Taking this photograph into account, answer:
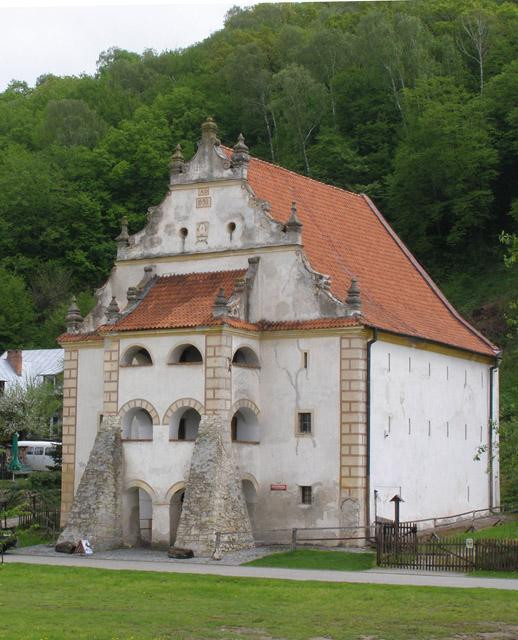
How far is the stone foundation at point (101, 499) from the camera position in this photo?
42.1 meters

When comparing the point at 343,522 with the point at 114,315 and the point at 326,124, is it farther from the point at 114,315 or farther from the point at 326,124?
the point at 326,124

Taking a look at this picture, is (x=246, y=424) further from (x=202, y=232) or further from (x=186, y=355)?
(x=202, y=232)

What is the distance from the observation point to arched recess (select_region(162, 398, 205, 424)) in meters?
42.0

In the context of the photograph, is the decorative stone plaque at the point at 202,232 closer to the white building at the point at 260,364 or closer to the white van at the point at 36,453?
the white building at the point at 260,364

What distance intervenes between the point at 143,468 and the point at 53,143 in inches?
3155

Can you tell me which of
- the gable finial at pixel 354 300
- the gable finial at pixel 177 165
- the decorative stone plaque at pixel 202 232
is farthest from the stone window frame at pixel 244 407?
the gable finial at pixel 177 165

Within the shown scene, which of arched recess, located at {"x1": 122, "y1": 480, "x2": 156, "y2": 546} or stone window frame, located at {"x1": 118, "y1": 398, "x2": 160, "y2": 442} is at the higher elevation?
stone window frame, located at {"x1": 118, "y1": 398, "x2": 160, "y2": 442}

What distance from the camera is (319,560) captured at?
3853cm

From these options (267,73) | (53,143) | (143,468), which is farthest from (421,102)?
(143,468)

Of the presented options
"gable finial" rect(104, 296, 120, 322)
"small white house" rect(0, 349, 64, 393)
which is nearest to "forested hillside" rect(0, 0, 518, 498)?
"small white house" rect(0, 349, 64, 393)

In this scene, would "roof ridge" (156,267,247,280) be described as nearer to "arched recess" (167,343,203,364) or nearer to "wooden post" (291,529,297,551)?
"arched recess" (167,343,203,364)

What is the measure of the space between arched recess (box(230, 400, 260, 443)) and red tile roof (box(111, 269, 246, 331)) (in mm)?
3415

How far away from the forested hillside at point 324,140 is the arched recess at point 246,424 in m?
32.6

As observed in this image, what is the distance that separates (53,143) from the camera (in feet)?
389
